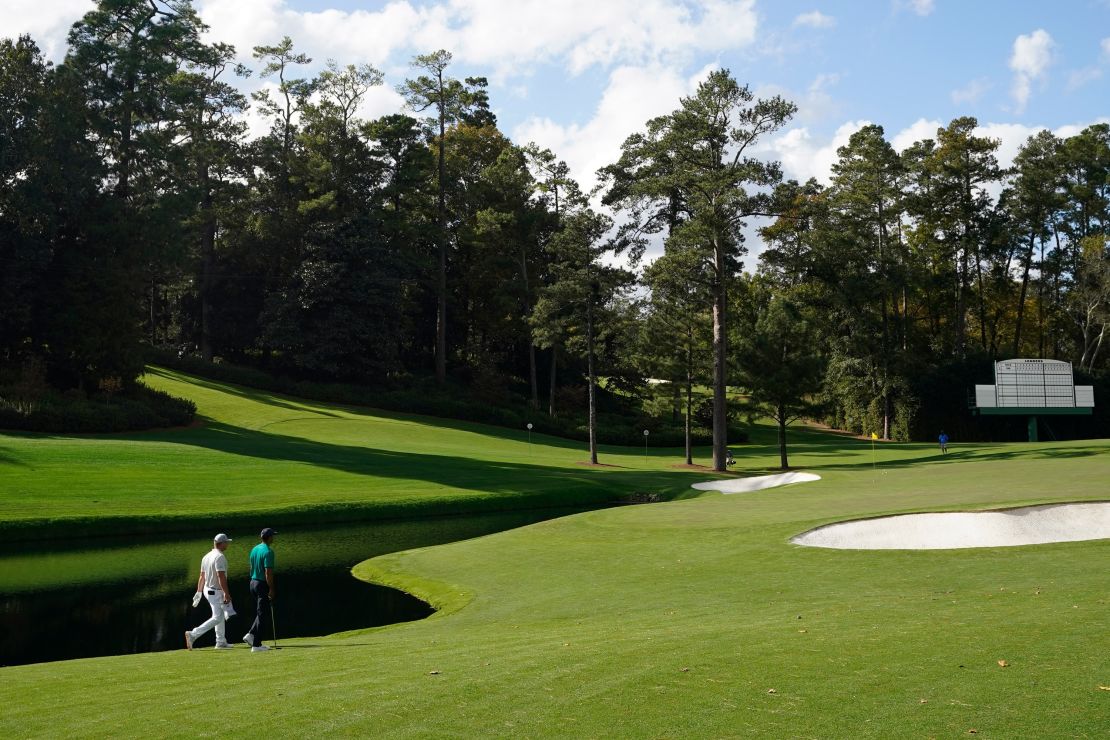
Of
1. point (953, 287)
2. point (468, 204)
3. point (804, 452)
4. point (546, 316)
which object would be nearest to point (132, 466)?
point (546, 316)

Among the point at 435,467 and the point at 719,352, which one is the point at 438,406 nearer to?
the point at 435,467

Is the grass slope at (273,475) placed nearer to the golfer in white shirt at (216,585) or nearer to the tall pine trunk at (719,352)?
the tall pine trunk at (719,352)

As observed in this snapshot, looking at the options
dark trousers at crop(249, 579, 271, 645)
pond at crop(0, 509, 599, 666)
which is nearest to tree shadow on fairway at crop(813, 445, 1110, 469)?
pond at crop(0, 509, 599, 666)

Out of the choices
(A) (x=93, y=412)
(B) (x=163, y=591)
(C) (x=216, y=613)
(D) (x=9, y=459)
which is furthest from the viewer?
(A) (x=93, y=412)

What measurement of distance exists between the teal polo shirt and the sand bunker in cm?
2801

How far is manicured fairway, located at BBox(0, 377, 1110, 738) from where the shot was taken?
331 inches

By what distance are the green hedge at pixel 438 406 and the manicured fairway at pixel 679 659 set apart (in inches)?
1721

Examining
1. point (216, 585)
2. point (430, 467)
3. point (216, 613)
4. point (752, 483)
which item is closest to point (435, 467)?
point (430, 467)

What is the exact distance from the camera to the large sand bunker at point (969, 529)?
814 inches

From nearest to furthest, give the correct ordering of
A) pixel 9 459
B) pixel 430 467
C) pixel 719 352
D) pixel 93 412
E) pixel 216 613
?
pixel 216 613 < pixel 9 459 < pixel 430 467 < pixel 93 412 < pixel 719 352

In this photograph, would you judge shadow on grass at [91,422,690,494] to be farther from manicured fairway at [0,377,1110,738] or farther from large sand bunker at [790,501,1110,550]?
large sand bunker at [790,501,1110,550]

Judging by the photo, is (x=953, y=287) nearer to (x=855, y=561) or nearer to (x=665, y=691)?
(x=855, y=561)

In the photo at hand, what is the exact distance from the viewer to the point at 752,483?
40906 millimetres

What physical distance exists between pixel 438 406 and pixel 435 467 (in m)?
24.3
